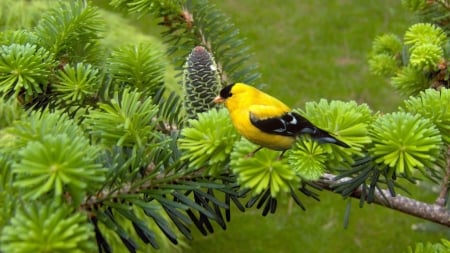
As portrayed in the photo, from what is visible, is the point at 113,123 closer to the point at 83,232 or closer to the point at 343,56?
the point at 83,232

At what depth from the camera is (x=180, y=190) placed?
0.57m

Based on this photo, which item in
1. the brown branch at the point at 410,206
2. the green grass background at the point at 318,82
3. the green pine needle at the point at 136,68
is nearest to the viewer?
the brown branch at the point at 410,206

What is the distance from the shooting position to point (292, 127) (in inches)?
20.9

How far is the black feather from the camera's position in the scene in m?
0.52

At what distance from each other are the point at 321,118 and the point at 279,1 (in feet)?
12.4

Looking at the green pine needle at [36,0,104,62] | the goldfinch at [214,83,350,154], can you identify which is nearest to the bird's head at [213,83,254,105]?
the goldfinch at [214,83,350,154]

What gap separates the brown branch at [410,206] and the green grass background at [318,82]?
1.33 m

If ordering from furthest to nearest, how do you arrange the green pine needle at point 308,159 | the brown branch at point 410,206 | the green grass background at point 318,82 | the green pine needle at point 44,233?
the green grass background at point 318,82
the brown branch at point 410,206
the green pine needle at point 308,159
the green pine needle at point 44,233

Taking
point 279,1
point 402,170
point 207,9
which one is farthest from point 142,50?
point 279,1

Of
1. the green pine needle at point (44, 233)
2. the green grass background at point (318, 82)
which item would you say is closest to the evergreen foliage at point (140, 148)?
the green pine needle at point (44, 233)

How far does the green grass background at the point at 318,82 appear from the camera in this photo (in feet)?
8.53

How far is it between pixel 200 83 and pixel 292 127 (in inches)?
8.5

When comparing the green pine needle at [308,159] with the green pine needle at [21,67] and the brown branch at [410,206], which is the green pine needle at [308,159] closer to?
the brown branch at [410,206]

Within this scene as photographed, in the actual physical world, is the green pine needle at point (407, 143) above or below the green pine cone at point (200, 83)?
below
